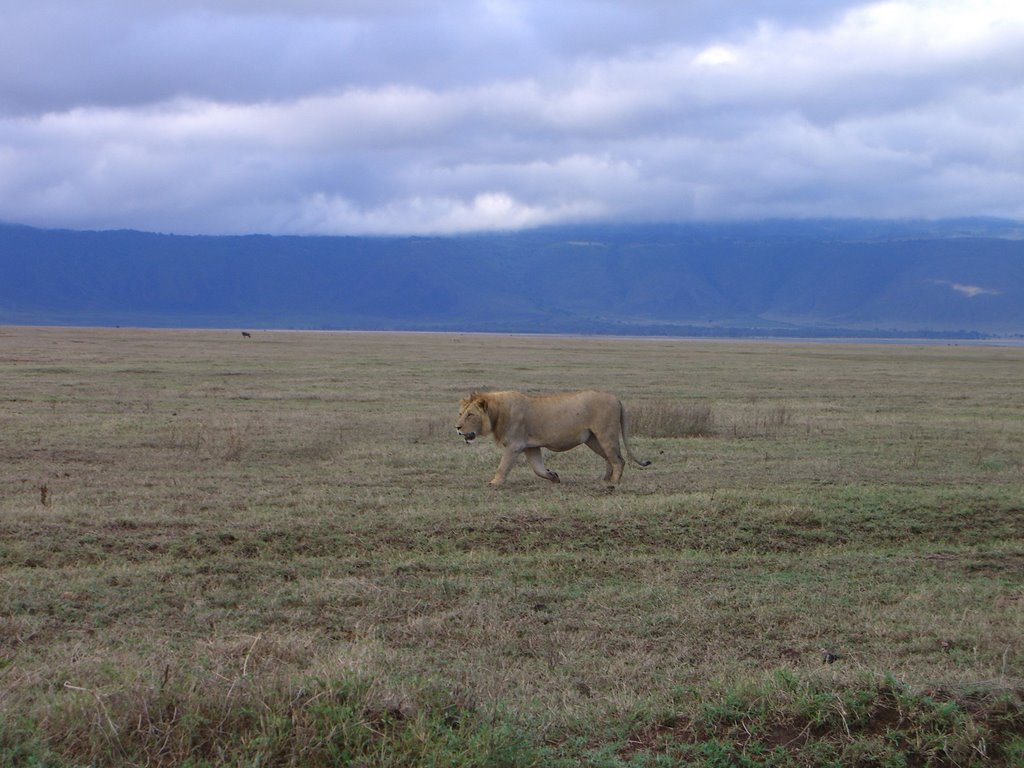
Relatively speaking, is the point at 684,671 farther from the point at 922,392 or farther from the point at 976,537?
the point at 922,392

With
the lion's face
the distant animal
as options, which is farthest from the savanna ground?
the lion's face

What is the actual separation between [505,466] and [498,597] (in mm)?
5389

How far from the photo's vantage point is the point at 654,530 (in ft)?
38.8

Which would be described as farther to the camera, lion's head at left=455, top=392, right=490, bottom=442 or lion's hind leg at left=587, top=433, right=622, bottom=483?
lion's hind leg at left=587, top=433, right=622, bottom=483

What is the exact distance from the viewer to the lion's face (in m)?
14.5

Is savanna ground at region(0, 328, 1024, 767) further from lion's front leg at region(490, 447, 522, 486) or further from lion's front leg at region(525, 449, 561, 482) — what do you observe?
lion's front leg at region(490, 447, 522, 486)

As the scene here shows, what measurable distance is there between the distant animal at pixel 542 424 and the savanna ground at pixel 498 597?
49 centimetres

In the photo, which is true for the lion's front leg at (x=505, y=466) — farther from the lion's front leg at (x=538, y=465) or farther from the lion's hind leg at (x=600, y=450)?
the lion's hind leg at (x=600, y=450)

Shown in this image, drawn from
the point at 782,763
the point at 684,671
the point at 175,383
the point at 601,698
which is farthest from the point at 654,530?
the point at 175,383

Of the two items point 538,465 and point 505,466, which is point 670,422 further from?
point 505,466

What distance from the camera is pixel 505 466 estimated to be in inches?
573

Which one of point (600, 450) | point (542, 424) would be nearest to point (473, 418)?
point (542, 424)

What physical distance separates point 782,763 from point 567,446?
9.44 metres

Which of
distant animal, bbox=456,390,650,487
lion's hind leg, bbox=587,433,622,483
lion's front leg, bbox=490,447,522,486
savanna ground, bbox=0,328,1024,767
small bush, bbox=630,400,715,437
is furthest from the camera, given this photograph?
small bush, bbox=630,400,715,437
